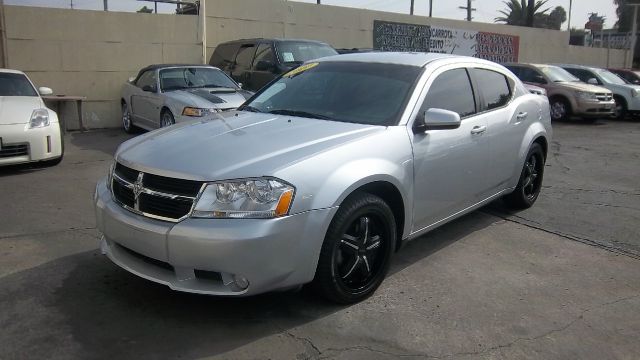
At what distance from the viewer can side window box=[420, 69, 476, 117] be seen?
434 centimetres

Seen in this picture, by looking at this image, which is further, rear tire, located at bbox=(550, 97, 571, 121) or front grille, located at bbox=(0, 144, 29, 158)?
rear tire, located at bbox=(550, 97, 571, 121)

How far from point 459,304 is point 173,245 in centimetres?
190

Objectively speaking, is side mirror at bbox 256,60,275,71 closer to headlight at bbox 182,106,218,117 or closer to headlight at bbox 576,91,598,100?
headlight at bbox 182,106,218,117

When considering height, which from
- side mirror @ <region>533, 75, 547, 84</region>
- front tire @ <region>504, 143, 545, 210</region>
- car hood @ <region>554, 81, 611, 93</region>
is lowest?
front tire @ <region>504, 143, 545, 210</region>

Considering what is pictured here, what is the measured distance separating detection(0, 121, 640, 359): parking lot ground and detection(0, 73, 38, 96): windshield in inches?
125

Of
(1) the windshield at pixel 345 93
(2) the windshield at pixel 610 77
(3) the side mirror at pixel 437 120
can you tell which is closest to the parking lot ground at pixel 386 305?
(3) the side mirror at pixel 437 120

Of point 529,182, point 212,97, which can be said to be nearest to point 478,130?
point 529,182

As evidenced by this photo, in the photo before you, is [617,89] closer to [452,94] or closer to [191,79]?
[191,79]

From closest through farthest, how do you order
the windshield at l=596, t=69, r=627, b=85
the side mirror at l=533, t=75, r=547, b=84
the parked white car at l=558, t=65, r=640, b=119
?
1. the side mirror at l=533, t=75, r=547, b=84
2. the parked white car at l=558, t=65, r=640, b=119
3. the windshield at l=596, t=69, r=627, b=85

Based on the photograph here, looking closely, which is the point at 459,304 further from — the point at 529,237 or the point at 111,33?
the point at 111,33

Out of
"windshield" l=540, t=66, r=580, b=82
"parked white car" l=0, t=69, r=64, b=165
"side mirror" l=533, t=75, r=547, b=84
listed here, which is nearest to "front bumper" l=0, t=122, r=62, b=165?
"parked white car" l=0, t=69, r=64, b=165

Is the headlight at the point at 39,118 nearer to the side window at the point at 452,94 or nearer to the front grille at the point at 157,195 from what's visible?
the front grille at the point at 157,195

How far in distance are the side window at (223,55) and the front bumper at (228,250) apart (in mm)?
9549

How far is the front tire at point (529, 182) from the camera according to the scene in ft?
19.0
